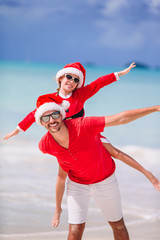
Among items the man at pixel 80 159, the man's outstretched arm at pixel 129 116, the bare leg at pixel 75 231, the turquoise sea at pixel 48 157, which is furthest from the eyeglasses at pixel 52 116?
the turquoise sea at pixel 48 157

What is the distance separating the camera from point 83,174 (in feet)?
7.64

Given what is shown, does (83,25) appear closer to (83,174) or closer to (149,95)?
(149,95)

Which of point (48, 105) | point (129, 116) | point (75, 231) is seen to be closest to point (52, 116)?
point (48, 105)

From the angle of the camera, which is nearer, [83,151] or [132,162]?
[83,151]

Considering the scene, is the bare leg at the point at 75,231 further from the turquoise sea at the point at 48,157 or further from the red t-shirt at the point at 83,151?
the turquoise sea at the point at 48,157

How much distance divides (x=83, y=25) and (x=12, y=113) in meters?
1.67

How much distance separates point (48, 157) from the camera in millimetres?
4895

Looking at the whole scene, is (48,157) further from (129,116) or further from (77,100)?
(129,116)

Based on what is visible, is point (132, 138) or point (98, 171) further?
point (132, 138)

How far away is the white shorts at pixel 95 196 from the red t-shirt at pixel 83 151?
36mm

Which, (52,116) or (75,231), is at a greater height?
(52,116)

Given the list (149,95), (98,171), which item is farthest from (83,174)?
(149,95)

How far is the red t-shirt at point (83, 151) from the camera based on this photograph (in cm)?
216

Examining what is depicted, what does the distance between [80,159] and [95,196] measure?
0.27 meters
